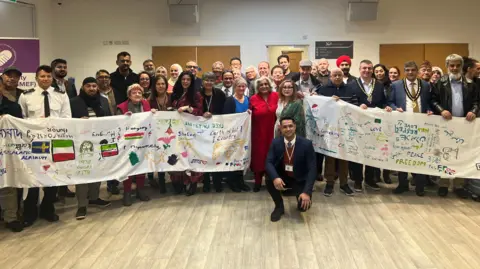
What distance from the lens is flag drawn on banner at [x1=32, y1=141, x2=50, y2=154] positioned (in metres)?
3.73

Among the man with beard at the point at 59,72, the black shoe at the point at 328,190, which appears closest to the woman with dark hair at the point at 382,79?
the black shoe at the point at 328,190

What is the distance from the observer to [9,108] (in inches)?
145

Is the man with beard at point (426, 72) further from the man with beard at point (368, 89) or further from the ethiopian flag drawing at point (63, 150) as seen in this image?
the ethiopian flag drawing at point (63, 150)

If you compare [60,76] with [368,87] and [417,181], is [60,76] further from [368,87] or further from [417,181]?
[417,181]

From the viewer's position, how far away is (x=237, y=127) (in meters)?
4.55

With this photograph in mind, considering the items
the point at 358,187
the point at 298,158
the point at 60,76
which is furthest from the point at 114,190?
the point at 358,187

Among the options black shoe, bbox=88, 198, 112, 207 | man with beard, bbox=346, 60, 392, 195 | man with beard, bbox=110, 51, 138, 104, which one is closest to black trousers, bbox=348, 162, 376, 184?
man with beard, bbox=346, 60, 392, 195

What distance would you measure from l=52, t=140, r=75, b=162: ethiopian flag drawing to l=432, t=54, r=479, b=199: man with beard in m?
3.96

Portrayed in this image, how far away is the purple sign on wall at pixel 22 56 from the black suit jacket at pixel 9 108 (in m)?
1.51

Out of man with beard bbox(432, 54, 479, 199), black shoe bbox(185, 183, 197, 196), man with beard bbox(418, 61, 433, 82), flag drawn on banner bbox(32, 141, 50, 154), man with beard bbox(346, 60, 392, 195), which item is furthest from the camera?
man with beard bbox(418, 61, 433, 82)

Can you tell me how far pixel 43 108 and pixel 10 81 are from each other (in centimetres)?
38

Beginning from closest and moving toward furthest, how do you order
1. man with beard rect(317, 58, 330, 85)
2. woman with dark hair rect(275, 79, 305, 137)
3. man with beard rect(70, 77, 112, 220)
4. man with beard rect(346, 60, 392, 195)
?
man with beard rect(70, 77, 112, 220) → woman with dark hair rect(275, 79, 305, 137) → man with beard rect(346, 60, 392, 195) → man with beard rect(317, 58, 330, 85)

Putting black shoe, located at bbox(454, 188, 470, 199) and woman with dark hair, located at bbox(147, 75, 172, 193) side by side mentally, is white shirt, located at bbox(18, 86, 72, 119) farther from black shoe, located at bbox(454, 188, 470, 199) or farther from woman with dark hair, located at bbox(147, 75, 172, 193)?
black shoe, located at bbox(454, 188, 470, 199)

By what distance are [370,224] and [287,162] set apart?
3.20 feet
